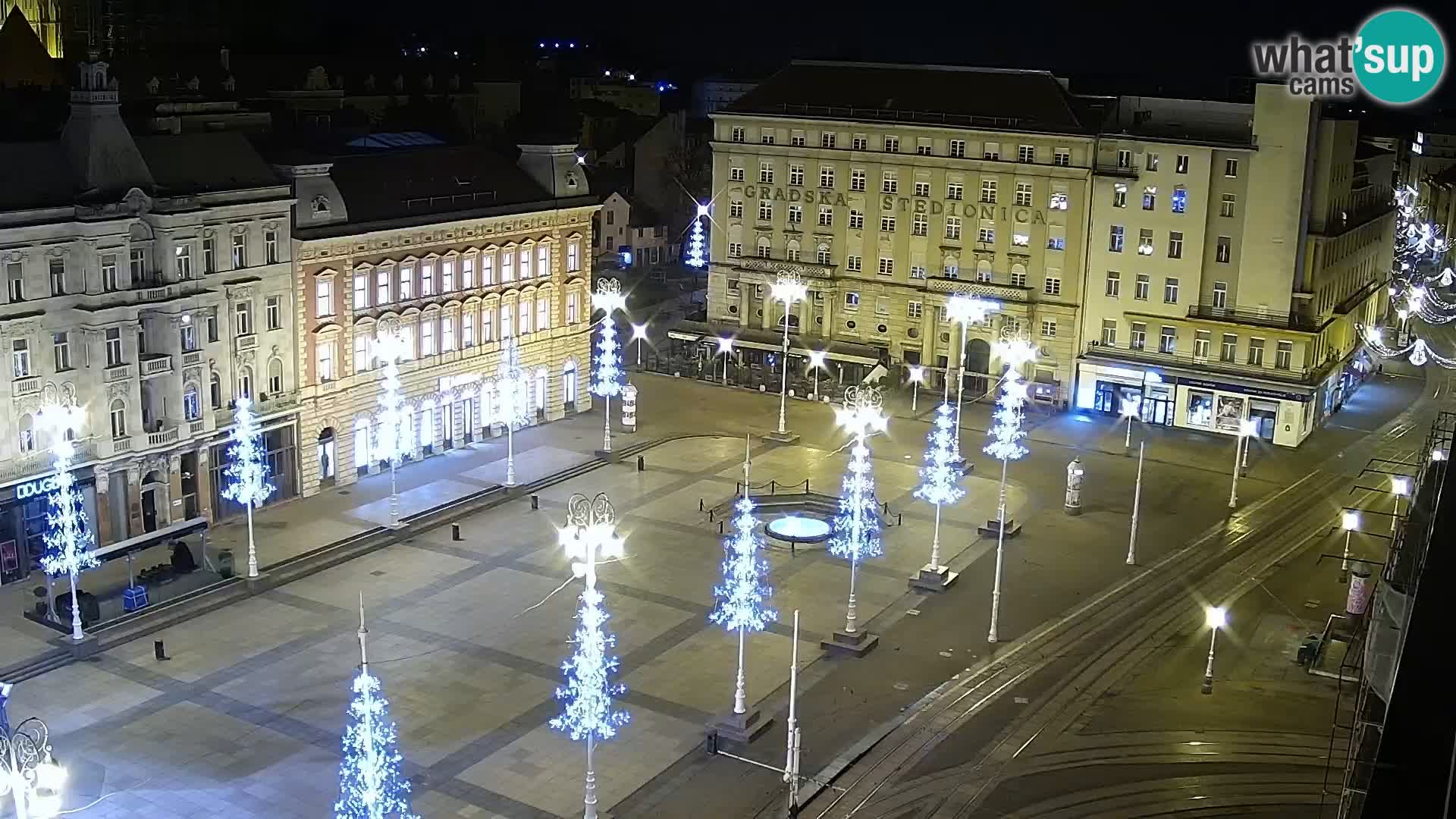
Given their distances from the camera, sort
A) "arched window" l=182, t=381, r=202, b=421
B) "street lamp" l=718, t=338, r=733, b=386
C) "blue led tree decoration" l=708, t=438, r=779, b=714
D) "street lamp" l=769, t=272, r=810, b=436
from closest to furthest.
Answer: "blue led tree decoration" l=708, t=438, r=779, b=714, "arched window" l=182, t=381, r=202, b=421, "street lamp" l=769, t=272, r=810, b=436, "street lamp" l=718, t=338, r=733, b=386

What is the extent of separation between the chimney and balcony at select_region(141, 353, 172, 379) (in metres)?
27.0

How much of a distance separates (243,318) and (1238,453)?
4795 centimetres

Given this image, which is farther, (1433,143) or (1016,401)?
(1433,143)

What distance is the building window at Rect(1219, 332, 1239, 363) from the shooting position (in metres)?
84.9

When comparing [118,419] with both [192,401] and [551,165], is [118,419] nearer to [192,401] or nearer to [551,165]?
[192,401]

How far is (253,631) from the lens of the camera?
52938mm

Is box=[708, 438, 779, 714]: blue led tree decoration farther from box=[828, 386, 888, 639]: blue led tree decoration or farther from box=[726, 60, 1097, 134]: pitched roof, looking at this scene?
box=[726, 60, 1097, 134]: pitched roof

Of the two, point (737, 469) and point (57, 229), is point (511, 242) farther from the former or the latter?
point (57, 229)

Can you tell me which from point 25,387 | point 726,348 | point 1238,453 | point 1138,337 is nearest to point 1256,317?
point 1138,337

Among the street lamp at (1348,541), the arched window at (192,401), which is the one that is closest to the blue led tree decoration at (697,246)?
the arched window at (192,401)

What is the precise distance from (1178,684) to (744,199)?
5648cm

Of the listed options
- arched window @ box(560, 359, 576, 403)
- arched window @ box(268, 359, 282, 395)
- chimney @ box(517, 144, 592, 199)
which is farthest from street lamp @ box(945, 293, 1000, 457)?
arched window @ box(268, 359, 282, 395)

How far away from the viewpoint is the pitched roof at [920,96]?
9062cm

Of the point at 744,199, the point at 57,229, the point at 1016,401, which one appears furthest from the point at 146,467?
the point at 744,199
